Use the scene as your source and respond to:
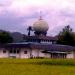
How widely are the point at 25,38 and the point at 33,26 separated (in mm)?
7405

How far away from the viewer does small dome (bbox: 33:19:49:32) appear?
71.6 metres

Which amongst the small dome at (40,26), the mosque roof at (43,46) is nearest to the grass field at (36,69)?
the mosque roof at (43,46)

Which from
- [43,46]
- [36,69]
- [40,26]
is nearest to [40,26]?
[40,26]

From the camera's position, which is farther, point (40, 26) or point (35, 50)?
point (40, 26)

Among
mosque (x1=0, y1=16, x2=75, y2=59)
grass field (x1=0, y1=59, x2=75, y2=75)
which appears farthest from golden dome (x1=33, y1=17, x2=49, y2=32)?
grass field (x1=0, y1=59, x2=75, y2=75)

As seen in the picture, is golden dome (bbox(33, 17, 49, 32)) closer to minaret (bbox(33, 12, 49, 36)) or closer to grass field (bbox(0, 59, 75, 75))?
minaret (bbox(33, 12, 49, 36))

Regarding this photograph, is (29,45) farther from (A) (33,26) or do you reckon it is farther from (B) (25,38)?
(B) (25,38)

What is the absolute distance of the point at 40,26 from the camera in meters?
71.4

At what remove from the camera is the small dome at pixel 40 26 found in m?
71.6

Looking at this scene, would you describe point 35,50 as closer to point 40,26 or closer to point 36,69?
point 40,26

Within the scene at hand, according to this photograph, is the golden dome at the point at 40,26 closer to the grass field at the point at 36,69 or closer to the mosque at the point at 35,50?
the mosque at the point at 35,50

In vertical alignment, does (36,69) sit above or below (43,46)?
below

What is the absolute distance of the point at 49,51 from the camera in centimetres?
6431

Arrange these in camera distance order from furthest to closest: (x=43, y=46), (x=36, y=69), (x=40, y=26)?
(x=40, y=26)
(x=43, y=46)
(x=36, y=69)
